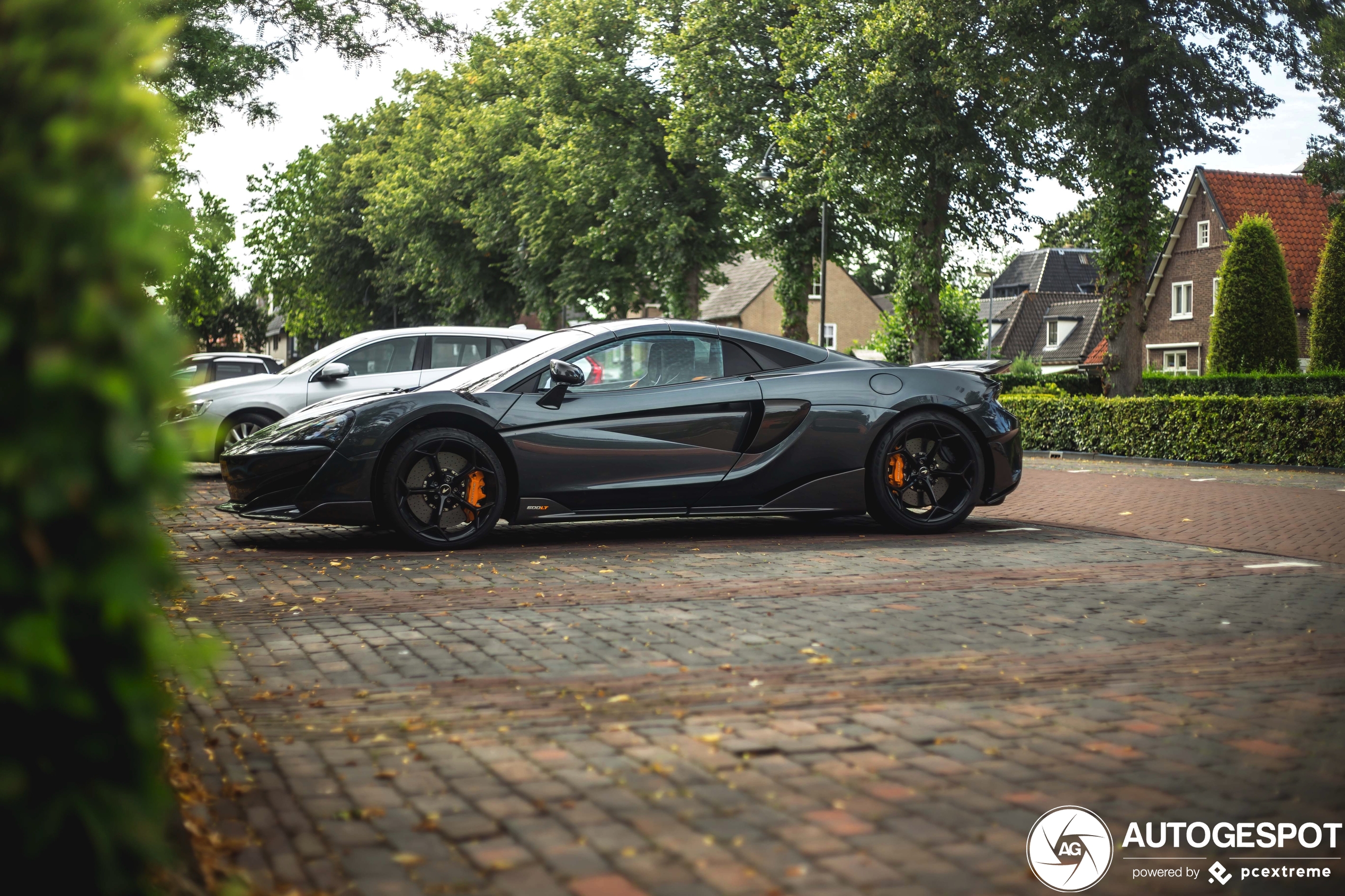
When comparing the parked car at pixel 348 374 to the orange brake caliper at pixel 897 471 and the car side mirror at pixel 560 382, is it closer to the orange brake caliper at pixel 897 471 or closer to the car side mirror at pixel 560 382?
the car side mirror at pixel 560 382

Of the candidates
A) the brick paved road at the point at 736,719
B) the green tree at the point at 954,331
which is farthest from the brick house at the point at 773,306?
the brick paved road at the point at 736,719

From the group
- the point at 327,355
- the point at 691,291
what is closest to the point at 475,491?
the point at 327,355

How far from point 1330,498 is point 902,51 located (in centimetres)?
2129

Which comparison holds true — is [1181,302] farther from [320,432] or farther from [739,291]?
[320,432]

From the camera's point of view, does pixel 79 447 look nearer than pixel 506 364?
Yes

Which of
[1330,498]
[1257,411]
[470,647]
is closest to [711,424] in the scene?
[470,647]

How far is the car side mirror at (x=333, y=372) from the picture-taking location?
572 inches

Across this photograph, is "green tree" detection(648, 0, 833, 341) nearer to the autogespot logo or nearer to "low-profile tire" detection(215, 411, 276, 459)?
"low-profile tire" detection(215, 411, 276, 459)

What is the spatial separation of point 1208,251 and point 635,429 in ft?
164

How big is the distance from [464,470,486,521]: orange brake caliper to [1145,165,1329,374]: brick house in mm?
45125

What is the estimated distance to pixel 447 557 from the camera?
786 centimetres

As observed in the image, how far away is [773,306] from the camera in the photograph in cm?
7431

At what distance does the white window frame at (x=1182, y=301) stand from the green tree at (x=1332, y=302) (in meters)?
16.0

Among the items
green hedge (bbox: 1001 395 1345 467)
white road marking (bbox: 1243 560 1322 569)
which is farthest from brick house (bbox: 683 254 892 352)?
white road marking (bbox: 1243 560 1322 569)
